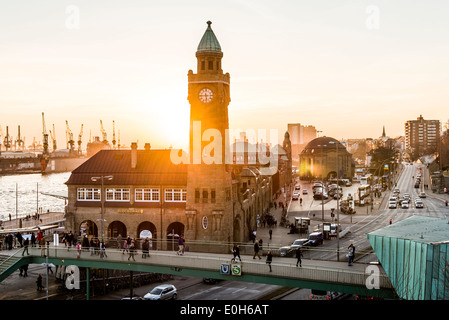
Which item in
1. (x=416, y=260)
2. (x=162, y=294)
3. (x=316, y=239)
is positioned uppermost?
(x=416, y=260)

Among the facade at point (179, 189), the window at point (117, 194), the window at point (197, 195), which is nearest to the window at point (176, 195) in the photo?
the facade at point (179, 189)

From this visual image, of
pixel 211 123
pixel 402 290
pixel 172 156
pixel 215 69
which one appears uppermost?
pixel 215 69

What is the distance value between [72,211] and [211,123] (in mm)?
22444

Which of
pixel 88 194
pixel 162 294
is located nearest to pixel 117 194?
pixel 88 194

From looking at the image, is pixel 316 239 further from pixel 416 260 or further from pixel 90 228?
pixel 416 260

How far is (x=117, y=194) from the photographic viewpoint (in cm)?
6303

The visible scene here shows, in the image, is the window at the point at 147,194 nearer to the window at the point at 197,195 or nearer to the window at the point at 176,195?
the window at the point at 176,195

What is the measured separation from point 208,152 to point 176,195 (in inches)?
277

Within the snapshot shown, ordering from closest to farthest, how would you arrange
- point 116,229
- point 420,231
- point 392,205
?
point 420,231
point 116,229
point 392,205
